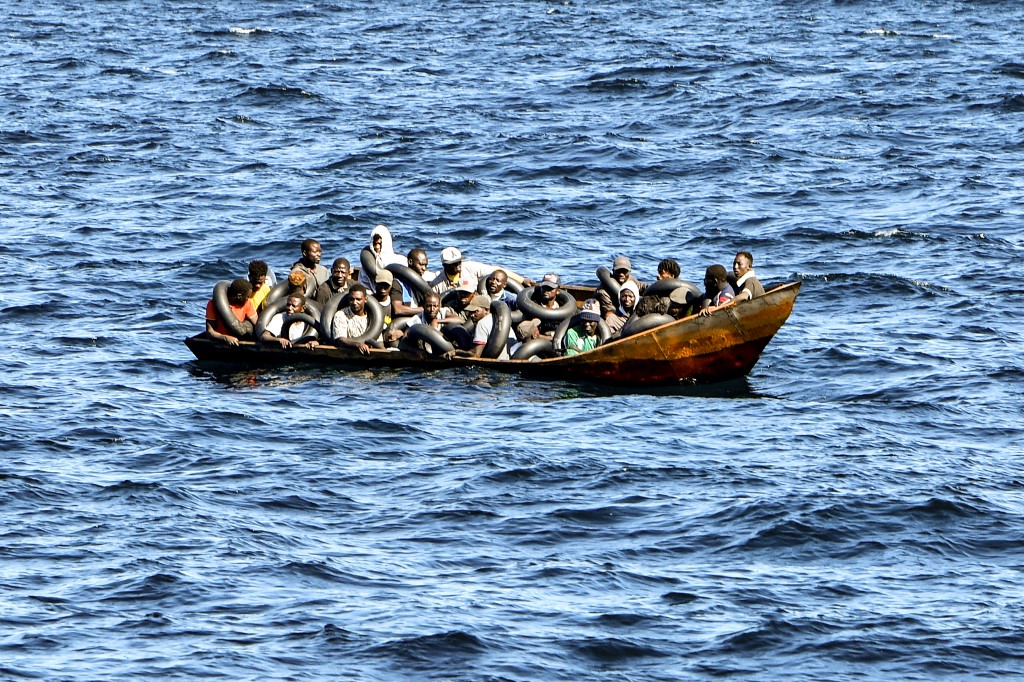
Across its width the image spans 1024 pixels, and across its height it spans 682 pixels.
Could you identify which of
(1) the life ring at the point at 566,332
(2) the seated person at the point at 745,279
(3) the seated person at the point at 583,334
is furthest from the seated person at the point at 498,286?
(2) the seated person at the point at 745,279

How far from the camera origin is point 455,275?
28344mm

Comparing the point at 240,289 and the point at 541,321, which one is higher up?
the point at 240,289

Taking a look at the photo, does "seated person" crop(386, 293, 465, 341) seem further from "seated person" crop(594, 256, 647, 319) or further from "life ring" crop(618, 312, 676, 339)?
"life ring" crop(618, 312, 676, 339)

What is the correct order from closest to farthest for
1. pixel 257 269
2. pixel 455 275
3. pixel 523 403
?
pixel 523 403, pixel 257 269, pixel 455 275

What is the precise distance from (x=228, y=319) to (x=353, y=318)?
Answer: 6.83 ft

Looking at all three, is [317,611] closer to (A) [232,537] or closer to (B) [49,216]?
(A) [232,537]

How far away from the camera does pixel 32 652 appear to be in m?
→ 17.3

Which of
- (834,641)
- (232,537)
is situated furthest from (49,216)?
(834,641)

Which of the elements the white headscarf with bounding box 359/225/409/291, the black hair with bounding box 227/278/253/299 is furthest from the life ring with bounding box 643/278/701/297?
the black hair with bounding box 227/278/253/299

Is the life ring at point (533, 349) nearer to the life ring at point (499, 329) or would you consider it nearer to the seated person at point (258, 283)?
the life ring at point (499, 329)

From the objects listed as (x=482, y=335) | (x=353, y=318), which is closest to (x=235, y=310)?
(x=353, y=318)

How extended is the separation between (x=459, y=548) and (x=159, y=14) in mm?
52237

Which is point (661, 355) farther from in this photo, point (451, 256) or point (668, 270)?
point (451, 256)

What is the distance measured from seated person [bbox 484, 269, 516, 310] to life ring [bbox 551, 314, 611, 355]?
3.11ft
